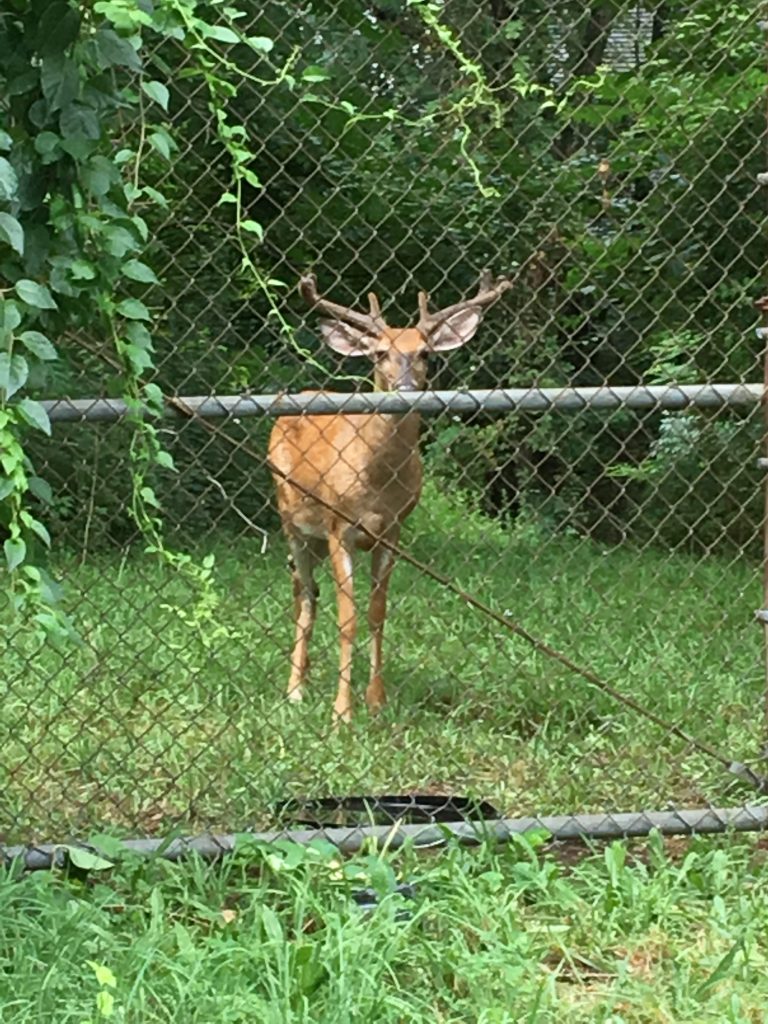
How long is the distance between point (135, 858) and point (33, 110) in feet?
5.30

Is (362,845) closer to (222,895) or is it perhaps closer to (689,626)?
(222,895)

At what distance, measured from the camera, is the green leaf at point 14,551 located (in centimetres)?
242

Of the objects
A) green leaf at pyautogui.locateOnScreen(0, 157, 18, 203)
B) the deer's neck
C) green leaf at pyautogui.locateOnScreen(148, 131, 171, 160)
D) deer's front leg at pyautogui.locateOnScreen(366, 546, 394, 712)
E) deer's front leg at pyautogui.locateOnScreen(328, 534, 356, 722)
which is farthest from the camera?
the deer's neck

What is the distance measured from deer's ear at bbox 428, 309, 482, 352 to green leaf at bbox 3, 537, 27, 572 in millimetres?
2948

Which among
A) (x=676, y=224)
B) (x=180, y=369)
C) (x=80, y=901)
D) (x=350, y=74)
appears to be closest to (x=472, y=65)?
(x=350, y=74)

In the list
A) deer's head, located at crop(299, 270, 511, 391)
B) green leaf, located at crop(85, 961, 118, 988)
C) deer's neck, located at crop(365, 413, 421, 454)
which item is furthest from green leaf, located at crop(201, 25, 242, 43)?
deer's neck, located at crop(365, 413, 421, 454)

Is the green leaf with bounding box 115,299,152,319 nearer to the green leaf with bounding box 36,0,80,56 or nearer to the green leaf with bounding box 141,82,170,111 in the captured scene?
the green leaf with bounding box 141,82,170,111

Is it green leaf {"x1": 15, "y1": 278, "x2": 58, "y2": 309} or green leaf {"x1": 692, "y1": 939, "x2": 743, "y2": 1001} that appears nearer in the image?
green leaf {"x1": 15, "y1": 278, "x2": 58, "y2": 309}

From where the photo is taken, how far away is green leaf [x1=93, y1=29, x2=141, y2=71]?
2473 mm

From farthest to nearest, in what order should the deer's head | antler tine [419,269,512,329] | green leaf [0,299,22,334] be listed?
1. the deer's head
2. antler tine [419,269,512,329]
3. green leaf [0,299,22,334]

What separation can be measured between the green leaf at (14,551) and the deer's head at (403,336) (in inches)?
107

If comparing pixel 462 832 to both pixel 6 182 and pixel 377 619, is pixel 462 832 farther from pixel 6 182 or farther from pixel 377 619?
pixel 377 619

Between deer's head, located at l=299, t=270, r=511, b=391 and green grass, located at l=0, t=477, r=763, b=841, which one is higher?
deer's head, located at l=299, t=270, r=511, b=391

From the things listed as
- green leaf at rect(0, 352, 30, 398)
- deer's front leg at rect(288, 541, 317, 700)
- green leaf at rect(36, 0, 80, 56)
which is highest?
green leaf at rect(36, 0, 80, 56)
